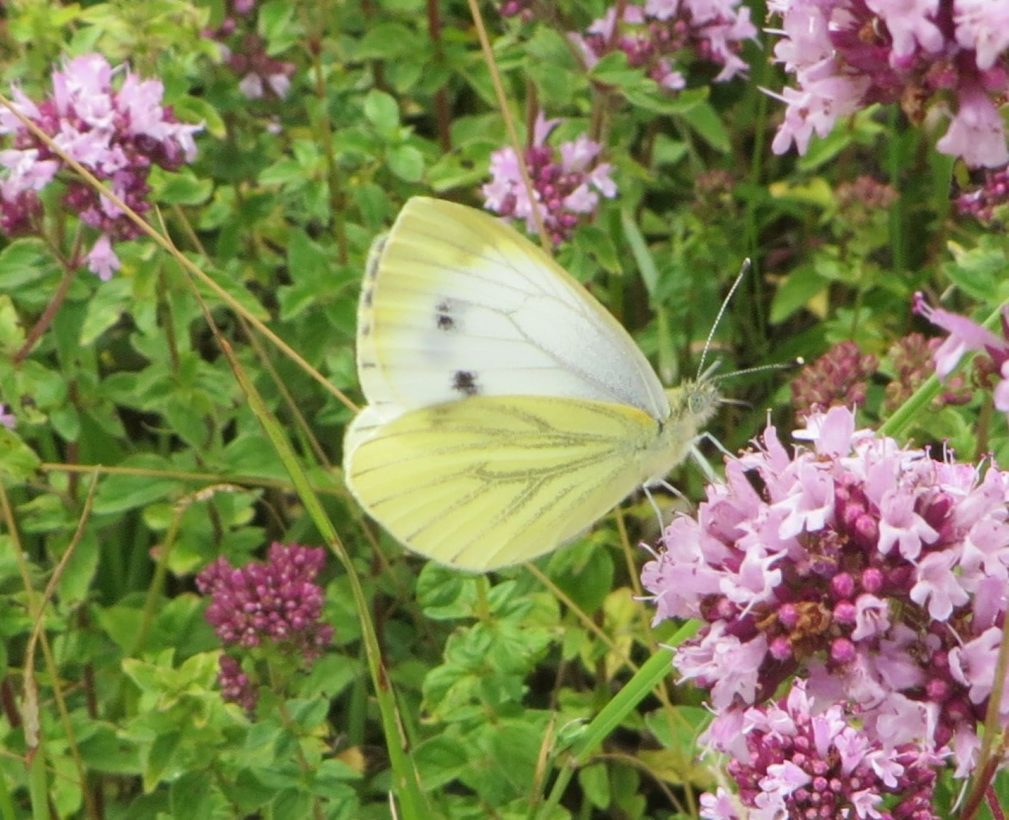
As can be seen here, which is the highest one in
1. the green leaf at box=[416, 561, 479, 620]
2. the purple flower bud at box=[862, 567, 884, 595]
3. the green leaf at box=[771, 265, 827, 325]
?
the purple flower bud at box=[862, 567, 884, 595]

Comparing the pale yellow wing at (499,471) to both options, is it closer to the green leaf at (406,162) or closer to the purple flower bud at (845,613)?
the purple flower bud at (845,613)

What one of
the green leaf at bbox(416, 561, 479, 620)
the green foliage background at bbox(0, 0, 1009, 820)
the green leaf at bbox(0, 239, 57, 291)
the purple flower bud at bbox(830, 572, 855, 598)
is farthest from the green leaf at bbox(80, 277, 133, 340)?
the purple flower bud at bbox(830, 572, 855, 598)

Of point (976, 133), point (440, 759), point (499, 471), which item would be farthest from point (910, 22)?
point (440, 759)

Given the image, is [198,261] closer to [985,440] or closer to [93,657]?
[93,657]

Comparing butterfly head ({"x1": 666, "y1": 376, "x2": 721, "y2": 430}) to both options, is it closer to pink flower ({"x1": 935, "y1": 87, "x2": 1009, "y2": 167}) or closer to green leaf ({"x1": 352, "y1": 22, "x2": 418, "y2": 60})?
pink flower ({"x1": 935, "y1": 87, "x2": 1009, "y2": 167})

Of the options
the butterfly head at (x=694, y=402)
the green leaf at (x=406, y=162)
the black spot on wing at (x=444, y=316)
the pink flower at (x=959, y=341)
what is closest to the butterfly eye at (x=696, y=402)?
the butterfly head at (x=694, y=402)

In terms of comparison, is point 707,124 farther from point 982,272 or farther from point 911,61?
point 911,61

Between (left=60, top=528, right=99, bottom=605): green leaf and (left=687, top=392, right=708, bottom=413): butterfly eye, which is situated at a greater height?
(left=687, top=392, right=708, bottom=413): butterfly eye
